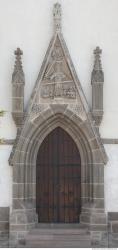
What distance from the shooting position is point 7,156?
42.2ft

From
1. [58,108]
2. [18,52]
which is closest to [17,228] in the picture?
[58,108]

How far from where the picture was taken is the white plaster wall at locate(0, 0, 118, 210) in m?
13.1

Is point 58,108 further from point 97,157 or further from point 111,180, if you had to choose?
point 111,180

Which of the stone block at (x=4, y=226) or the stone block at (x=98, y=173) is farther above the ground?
the stone block at (x=98, y=173)

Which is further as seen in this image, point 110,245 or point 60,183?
point 60,183

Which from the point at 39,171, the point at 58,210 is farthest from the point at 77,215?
the point at 39,171

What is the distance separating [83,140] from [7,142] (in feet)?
6.08

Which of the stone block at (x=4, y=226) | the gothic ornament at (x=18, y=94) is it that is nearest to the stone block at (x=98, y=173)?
the gothic ornament at (x=18, y=94)

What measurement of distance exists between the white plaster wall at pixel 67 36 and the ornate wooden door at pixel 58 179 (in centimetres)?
125

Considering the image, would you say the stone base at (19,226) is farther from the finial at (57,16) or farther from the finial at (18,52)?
the finial at (57,16)

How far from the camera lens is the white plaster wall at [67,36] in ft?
43.0

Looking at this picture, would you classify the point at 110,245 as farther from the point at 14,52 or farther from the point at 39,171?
the point at 14,52

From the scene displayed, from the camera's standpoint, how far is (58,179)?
43.2ft

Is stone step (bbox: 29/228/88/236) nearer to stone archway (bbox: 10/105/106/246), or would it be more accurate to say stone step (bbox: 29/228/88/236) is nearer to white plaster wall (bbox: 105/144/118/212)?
stone archway (bbox: 10/105/106/246)
